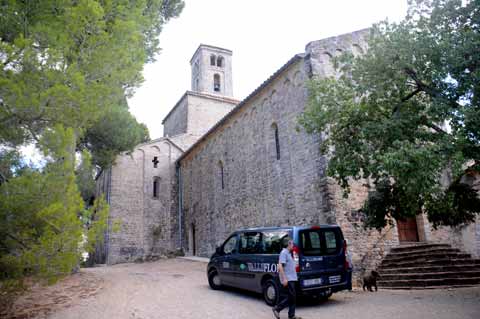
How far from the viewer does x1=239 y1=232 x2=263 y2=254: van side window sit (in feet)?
25.7

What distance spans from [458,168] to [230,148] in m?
12.6

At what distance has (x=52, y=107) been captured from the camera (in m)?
5.14

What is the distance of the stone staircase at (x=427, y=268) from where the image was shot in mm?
9625

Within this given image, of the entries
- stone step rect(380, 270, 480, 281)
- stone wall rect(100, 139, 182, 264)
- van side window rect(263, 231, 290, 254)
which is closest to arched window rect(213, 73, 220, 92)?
stone wall rect(100, 139, 182, 264)

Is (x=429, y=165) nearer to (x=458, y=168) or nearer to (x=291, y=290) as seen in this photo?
(x=458, y=168)

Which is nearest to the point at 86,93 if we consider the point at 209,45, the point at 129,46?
the point at 129,46

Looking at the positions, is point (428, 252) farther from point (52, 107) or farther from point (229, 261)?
point (52, 107)

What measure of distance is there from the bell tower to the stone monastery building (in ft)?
0.28

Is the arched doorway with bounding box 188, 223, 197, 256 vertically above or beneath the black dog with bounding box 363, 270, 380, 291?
above

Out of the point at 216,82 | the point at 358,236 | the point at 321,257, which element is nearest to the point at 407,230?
the point at 358,236

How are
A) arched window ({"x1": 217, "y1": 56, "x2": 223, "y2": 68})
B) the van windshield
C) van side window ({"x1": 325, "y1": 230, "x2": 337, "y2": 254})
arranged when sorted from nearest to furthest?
the van windshield < van side window ({"x1": 325, "y1": 230, "x2": 337, "y2": 254}) < arched window ({"x1": 217, "y1": 56, "x2": 223, "y2": 68})

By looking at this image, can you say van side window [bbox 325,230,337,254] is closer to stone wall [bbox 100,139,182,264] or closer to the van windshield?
the van windshield

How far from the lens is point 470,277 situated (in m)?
9.82

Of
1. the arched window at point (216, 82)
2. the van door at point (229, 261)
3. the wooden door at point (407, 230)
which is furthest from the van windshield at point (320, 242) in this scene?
the arched window at point (216, 82)
